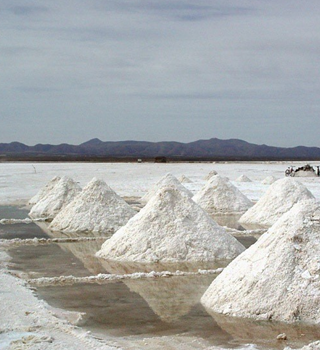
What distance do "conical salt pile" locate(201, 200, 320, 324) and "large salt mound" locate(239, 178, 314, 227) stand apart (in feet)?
28.0

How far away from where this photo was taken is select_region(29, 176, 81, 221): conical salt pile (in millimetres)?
17891

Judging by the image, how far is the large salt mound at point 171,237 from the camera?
11.1m

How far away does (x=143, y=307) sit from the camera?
790 centimetres

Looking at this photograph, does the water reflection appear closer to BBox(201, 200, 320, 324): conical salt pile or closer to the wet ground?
the wet ground

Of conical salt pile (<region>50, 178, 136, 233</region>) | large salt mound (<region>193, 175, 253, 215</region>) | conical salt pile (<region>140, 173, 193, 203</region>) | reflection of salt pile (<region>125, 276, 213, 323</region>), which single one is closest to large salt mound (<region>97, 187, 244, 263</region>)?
conical salt pile (<region>140, 173, 193, 203</region>)

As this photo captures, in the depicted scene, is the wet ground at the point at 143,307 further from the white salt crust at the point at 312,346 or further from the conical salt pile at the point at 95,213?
the conical salt pile at the point at 95,213

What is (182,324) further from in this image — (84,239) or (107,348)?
(84,239)

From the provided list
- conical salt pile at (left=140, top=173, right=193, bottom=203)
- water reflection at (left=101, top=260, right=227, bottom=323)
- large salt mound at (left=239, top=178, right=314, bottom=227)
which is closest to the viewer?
water reflection at (left=101, top=260, right=227, bottom=323)

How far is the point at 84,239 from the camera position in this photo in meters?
13.7

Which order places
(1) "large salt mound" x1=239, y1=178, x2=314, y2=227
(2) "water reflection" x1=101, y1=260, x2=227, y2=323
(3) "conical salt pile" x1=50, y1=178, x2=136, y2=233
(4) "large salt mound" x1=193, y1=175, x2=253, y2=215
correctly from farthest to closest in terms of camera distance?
(4) "large salt mound" x1=193, y1=175, x2=253, y2=215 < (1) "large salt mound" x1=239, y1=178, x2=314, y2=227 < (3) "conical salt pile" x1=50, y1=178, x2=136, y2=233 < (2) "water reflection" x1=101, y1=260, x2=227, y2=323

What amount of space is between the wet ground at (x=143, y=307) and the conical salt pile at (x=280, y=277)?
0.65ft

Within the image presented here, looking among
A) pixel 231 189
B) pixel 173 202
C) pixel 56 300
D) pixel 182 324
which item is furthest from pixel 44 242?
pixel 231 189

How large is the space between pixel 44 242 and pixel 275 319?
7463 mm

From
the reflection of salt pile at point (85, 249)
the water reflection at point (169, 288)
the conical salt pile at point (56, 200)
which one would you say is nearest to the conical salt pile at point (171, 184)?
the reflection of salt pile at point (85, 249)
